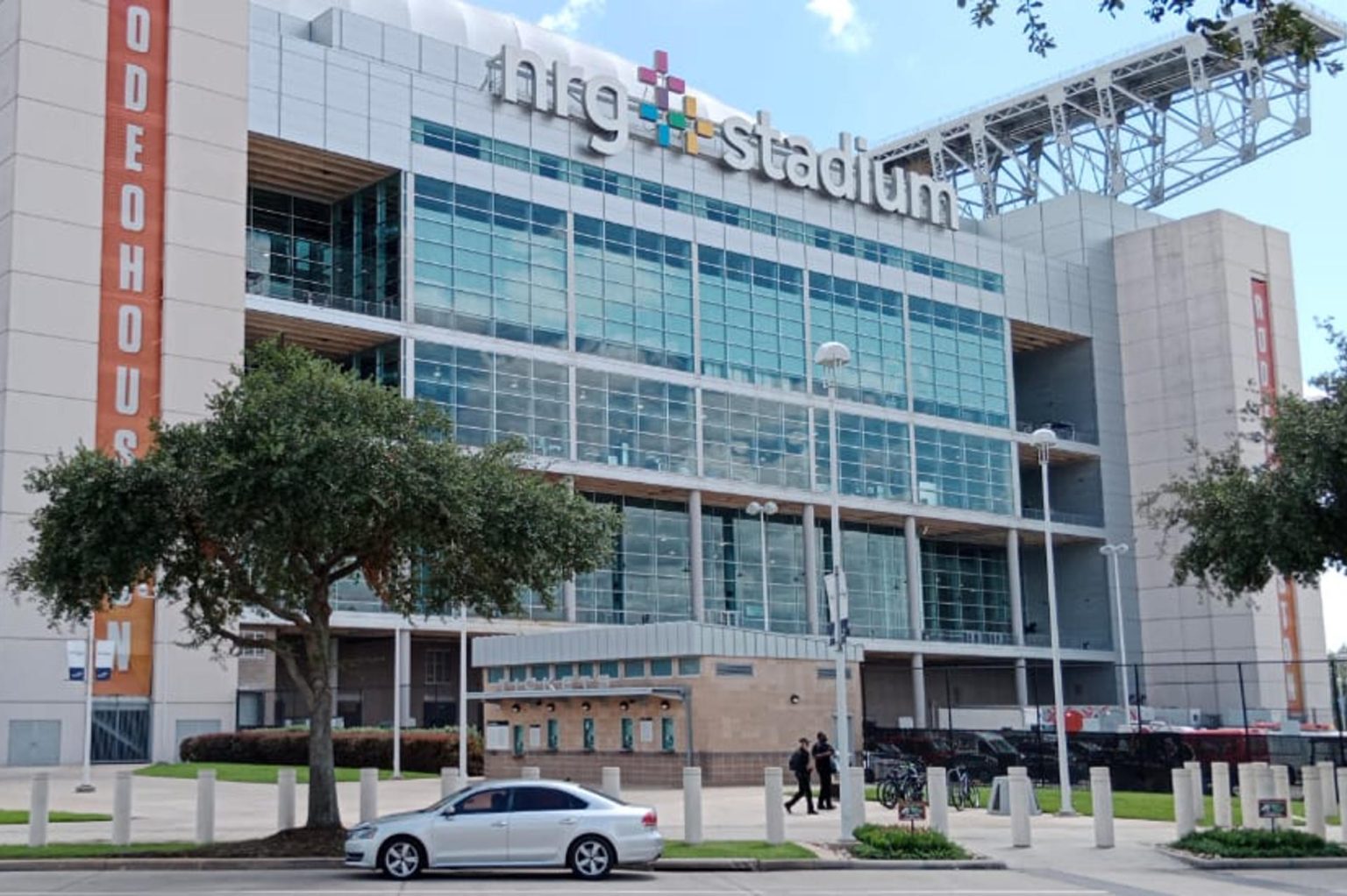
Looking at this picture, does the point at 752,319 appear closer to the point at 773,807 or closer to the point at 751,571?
the point at 751,571

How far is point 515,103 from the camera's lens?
69.6 m

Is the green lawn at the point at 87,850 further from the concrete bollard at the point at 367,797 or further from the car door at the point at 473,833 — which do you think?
the car door at the point at 473,833

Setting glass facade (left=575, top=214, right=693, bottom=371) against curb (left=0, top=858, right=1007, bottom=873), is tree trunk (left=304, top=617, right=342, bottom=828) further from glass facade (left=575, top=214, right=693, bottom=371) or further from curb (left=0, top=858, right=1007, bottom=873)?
glass facade (left=575, top=214, right=693, bottom=371)

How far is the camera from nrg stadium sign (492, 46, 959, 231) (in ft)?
230

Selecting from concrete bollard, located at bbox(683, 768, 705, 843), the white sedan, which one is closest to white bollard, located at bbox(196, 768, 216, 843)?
the white sedan

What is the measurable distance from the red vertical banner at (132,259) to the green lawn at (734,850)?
36.8 metres

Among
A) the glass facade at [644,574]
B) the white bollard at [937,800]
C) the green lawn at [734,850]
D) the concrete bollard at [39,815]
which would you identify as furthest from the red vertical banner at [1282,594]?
the concrete bollard at [39,815]

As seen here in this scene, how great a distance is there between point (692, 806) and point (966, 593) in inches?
2676

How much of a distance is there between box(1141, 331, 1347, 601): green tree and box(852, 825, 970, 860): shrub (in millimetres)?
8369

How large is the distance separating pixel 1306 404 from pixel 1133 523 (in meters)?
65.9

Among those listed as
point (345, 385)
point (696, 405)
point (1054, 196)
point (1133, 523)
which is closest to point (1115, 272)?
point (1054, 196)

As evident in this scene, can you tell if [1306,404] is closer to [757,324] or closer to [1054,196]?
[757,324]

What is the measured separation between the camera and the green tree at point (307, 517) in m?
23.8

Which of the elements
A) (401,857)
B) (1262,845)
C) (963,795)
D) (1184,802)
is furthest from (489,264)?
(1262,845)
